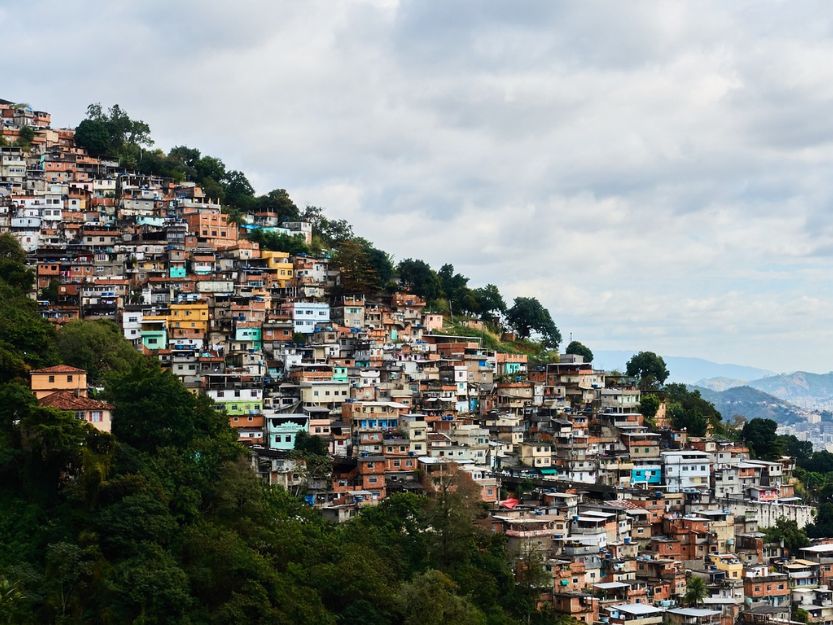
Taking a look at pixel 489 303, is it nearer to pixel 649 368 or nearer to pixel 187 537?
→ pixel 649 368

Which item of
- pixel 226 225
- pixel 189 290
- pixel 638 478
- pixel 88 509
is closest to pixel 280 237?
pixel 226 225

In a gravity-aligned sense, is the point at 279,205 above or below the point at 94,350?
above

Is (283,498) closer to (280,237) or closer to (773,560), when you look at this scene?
(773,560)

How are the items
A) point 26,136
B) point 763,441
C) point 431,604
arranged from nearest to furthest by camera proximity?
point 431,604 → point 763,441 → point 26,136

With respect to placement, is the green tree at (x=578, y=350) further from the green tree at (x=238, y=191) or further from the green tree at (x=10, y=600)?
the green tree at (x=10, y=600)

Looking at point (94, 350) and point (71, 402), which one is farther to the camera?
point (94, 350)

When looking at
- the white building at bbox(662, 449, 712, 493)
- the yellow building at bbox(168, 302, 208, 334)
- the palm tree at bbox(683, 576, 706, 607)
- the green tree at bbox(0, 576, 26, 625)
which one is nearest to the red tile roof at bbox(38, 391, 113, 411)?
the green tree at bbox(0, 576, 26, 625)

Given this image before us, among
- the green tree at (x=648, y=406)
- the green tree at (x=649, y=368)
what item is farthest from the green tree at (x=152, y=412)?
the green tree at (x=649, y=368)

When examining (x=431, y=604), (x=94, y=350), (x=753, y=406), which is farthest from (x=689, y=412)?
(x=753, y=406)
